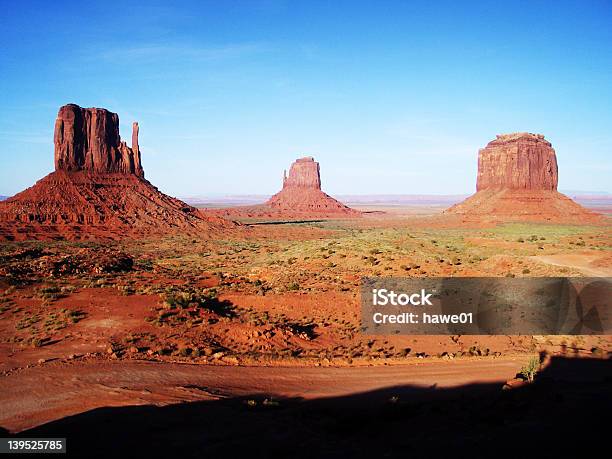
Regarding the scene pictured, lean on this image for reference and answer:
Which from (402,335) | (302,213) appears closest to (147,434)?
(402,335)

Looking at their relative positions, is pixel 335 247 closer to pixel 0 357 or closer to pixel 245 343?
pixel 245 343

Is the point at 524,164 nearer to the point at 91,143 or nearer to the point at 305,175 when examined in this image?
the point at 305,175

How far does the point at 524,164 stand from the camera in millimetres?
99188

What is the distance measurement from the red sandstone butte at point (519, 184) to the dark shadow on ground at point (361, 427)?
82.9 meters

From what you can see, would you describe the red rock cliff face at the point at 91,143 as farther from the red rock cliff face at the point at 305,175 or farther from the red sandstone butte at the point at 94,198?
the red rock cliff face at the point at 305,175

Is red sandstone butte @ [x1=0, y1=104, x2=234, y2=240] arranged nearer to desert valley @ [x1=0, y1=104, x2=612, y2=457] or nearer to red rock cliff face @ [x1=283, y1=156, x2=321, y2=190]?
desert valley @ [x1=0, y1=104, x2=612, y2=457]

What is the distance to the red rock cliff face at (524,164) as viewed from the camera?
99.1 meters

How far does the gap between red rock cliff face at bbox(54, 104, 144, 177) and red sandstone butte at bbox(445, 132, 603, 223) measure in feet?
229

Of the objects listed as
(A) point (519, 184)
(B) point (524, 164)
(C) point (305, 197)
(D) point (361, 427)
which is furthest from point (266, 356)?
(C) point (305, 197)

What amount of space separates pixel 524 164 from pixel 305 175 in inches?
3287

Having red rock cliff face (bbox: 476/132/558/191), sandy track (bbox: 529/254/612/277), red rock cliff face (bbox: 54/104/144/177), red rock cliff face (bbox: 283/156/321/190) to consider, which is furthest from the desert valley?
red rock cliff face (bbox: 283/156/321/190)

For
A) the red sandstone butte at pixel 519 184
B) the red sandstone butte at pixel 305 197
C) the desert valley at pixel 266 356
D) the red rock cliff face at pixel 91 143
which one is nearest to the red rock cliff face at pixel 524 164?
the red sandstone butte at pixel 519 184

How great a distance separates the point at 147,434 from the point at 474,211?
98637 mm

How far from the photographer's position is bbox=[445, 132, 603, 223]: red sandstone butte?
89.5m
